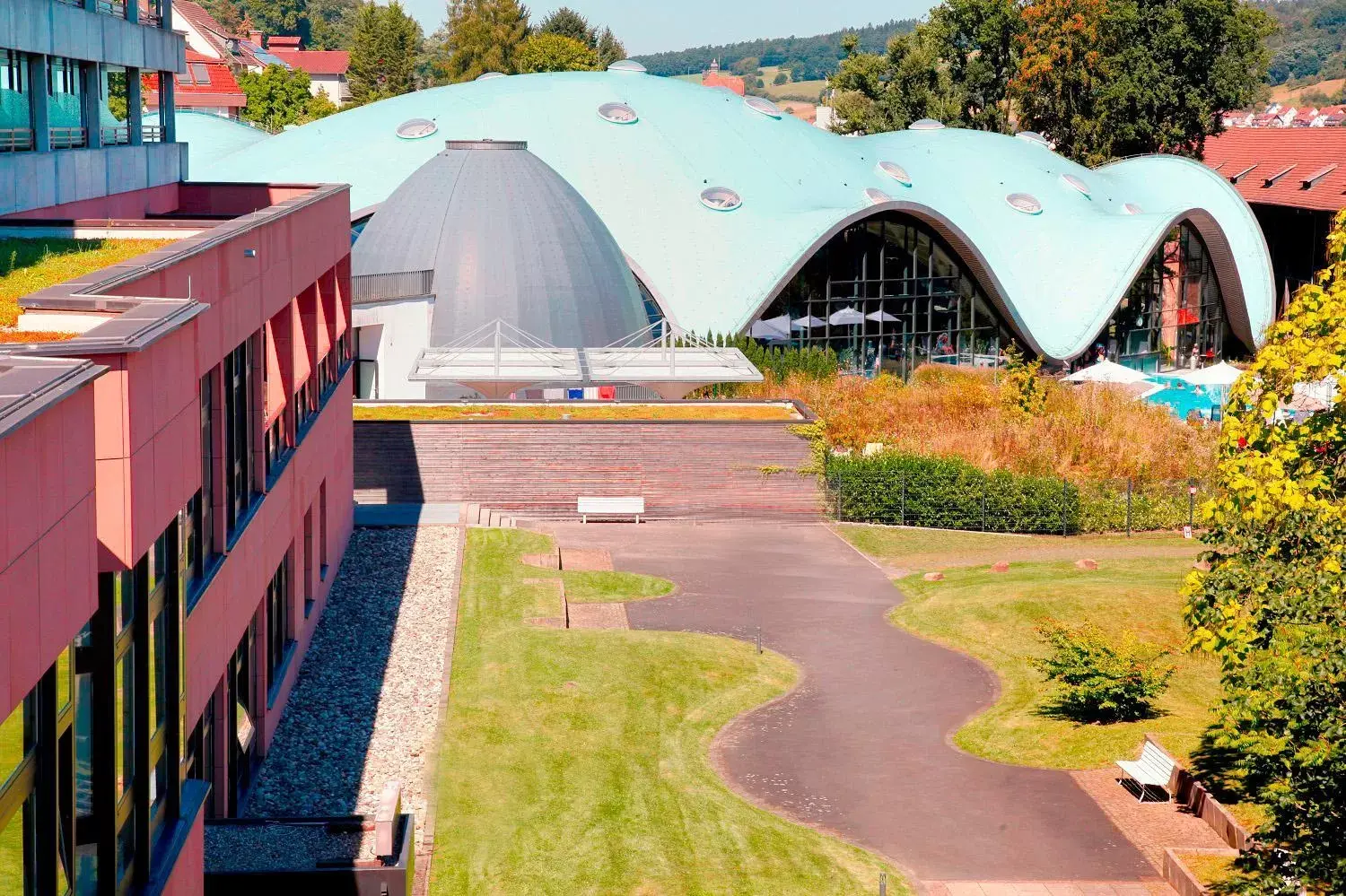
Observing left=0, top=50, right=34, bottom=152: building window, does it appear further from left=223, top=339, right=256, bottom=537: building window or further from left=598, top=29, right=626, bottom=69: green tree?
left=598, top=29, right=626, bottom=69: green tree

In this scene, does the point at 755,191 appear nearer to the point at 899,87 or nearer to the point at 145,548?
the point at 899,87

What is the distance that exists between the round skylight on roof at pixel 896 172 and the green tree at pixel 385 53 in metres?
76.5

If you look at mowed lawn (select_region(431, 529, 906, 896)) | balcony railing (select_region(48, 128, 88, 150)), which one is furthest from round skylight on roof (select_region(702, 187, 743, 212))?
balcony railing (select_region(48, 128, 88, 150))

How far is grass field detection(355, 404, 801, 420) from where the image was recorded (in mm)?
39750

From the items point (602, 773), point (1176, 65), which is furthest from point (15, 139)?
point (1176, 65)

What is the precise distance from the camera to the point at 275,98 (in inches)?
4528

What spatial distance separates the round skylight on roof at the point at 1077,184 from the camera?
201 ft

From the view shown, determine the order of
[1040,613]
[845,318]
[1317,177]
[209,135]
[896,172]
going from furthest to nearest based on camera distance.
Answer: [1317,177]
[209,135]
[896,172]
[845,318]
[1040,613]

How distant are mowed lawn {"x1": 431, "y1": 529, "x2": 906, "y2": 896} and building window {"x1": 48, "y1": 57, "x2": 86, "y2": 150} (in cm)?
991

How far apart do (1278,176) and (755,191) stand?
3682 cm

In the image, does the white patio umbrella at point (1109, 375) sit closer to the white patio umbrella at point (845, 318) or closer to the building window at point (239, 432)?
the white patio umbrella at point (845, 318)

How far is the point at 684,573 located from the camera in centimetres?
3369

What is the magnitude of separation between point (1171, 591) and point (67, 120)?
69.4ft

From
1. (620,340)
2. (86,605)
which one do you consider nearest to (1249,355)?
(620,340)
